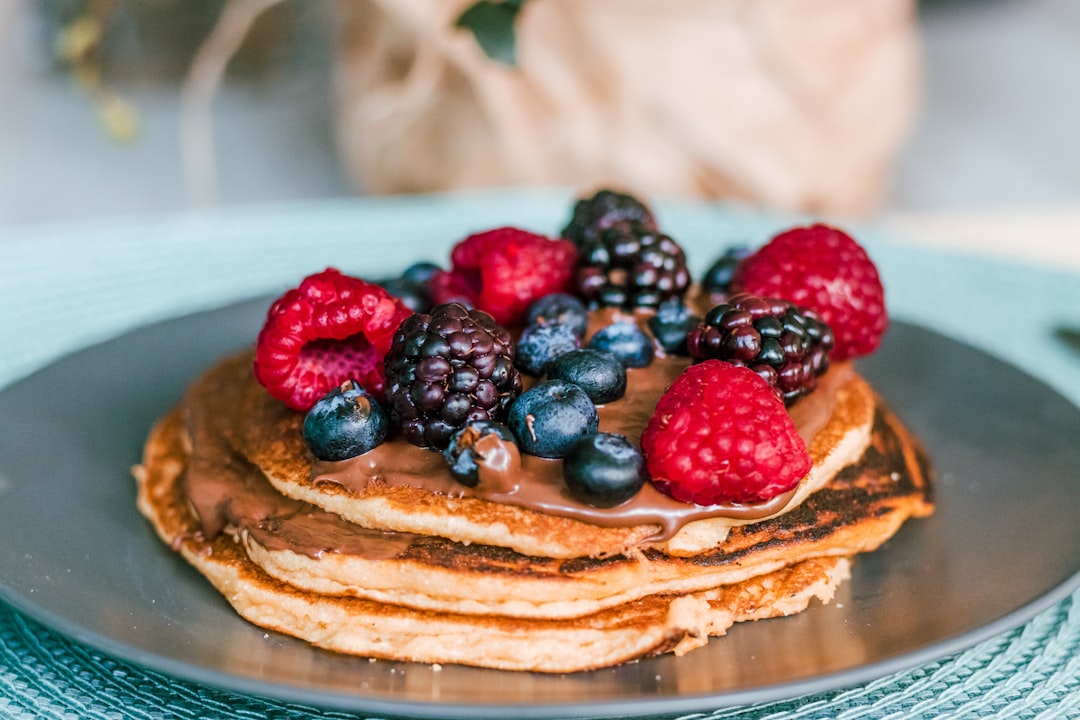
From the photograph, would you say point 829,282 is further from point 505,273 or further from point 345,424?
point 345,424

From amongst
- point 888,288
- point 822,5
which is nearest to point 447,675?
point 888,288

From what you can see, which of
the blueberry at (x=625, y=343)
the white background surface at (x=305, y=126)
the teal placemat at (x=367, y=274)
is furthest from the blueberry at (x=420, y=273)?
the white background surface at (x=305, y=126)

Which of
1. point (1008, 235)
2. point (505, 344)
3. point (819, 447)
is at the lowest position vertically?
point (1008, 235)

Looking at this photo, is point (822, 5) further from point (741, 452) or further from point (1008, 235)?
point (741, 452)

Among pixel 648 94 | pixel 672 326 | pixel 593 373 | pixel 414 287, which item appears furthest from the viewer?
pixel 648 94

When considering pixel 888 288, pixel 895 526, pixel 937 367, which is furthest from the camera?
pixel 888 288

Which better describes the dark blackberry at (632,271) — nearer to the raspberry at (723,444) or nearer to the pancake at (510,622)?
the raspberry at (723,444)

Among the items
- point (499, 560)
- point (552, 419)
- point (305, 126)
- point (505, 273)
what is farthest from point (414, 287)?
point (305, 126)
